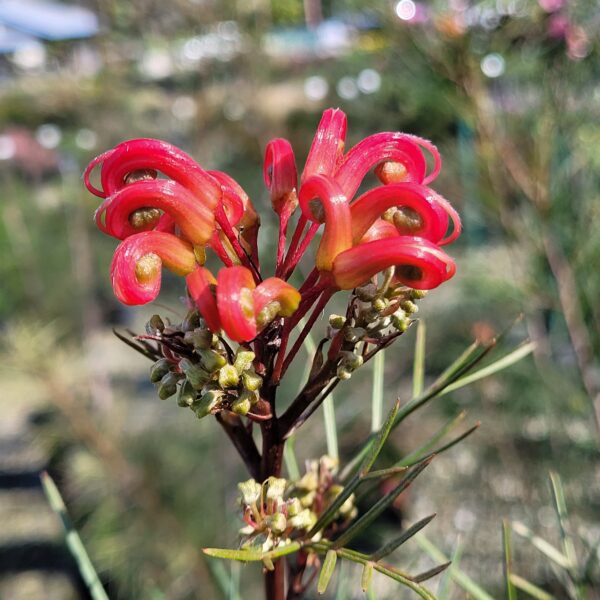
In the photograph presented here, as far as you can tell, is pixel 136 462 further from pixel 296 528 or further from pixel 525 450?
pixel 296 528

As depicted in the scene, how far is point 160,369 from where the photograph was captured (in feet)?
0.82

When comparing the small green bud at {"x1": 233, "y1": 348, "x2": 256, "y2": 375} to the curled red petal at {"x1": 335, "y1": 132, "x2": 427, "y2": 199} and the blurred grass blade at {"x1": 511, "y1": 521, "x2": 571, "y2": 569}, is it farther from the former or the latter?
the blurred grass blade at {"x1": 511, "y1": 521, "x2": 571, "y2": 569}

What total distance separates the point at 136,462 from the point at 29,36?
268 centimetres

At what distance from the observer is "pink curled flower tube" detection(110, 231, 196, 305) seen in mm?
228

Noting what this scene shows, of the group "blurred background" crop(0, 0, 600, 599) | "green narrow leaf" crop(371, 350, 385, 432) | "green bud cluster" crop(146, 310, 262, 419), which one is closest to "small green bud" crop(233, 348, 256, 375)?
"green bud cluster" crop(146, 310, 262, 419)

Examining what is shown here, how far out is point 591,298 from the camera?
846 mm

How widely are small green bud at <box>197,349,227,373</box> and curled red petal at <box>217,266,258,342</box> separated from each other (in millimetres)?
18

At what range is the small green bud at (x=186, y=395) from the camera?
0.23m

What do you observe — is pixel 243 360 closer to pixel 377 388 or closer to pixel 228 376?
pixel 228 376

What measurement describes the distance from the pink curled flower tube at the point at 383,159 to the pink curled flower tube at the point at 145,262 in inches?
2.9

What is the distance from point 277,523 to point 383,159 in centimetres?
16

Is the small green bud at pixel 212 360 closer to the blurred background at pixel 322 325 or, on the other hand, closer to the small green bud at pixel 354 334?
the small green bud at pixel 354 334

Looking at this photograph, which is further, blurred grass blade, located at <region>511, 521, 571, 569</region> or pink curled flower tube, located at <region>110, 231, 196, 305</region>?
blurred grass blade, located at <region>511, 521, 571, 569</region>

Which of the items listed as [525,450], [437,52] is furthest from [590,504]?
[437,52]
